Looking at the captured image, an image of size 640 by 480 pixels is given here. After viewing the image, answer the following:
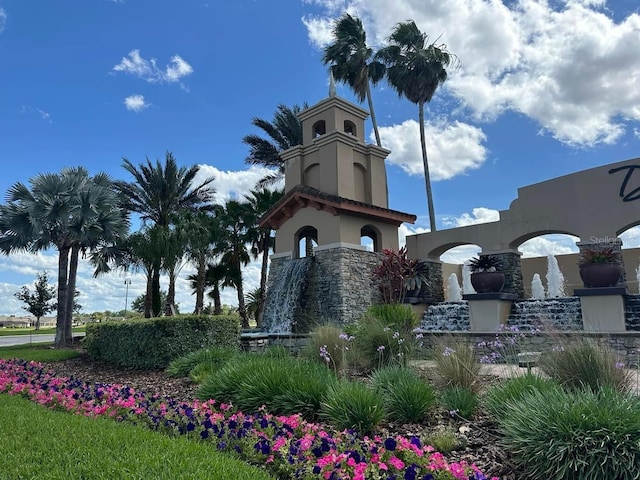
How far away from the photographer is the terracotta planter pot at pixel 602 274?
11.7m

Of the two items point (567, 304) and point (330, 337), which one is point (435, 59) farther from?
point (330, 337)

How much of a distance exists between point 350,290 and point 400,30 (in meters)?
19.7

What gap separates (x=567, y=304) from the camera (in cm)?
1369

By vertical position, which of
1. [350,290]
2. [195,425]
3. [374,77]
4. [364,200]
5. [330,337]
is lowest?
[195,425]

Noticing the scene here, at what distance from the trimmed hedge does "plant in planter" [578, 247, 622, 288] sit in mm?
9546

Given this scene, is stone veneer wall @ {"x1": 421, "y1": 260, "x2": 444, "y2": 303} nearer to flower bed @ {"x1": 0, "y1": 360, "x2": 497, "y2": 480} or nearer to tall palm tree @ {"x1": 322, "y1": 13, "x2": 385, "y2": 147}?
tall palm tree @ {"x1": 322, "y1": 13, "x2": 385, "y2": 147}

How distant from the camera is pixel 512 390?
461 centimetres

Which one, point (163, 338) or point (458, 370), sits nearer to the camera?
point (458, 370)

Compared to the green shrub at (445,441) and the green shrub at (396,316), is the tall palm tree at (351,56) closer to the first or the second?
the green shrub at (396,316)

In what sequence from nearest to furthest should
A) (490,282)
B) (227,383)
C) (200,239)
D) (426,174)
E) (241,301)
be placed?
1. (227,383)
2. (490,282)
3. (200,239)
4. (241,301)
5. (426,174)

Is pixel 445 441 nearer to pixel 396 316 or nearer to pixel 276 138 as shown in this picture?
pixel 396 316

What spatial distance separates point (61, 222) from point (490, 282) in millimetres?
17149

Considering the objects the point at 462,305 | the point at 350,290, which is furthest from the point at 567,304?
the point at 350,290

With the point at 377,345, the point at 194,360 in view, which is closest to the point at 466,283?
the point at 377,345
